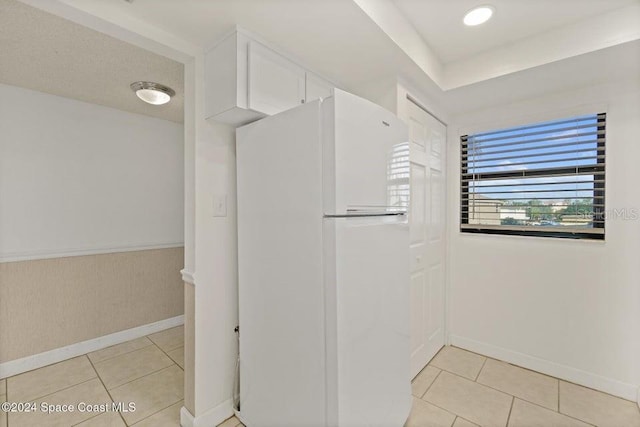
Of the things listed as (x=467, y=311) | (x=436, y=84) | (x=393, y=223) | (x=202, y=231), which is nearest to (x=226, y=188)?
(x=202, y=231)

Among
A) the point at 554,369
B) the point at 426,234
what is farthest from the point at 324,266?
the point at 554,369

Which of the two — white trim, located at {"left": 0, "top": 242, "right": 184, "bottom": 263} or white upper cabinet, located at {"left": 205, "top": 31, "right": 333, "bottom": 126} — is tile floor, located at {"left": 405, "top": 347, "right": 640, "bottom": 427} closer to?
white upper cabinet, located at {"left": 205, "top": 31, "right": 333, "bottom": 126}

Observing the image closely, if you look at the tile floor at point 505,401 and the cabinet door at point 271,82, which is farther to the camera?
the tile floor at point 505,401

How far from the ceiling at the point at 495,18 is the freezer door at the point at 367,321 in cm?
120

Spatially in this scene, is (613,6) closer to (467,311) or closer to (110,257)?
(467,311)

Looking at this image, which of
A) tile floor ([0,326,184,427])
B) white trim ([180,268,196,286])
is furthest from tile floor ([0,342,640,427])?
white trim ([180,268,196,286])

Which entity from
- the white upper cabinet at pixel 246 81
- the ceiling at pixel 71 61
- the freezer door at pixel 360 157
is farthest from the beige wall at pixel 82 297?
the freezer door at pixel 360 157

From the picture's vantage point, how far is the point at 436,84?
2107 mm

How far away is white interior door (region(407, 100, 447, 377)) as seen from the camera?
2.18 meters

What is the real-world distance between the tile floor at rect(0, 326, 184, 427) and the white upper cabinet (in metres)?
1.87

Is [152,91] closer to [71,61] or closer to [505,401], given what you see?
[71,61]

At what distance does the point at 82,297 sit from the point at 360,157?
9.18ft

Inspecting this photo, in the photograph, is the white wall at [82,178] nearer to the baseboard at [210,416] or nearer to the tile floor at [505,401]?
the baseboard at [210,416]

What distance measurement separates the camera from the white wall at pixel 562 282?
1969 millimetres
